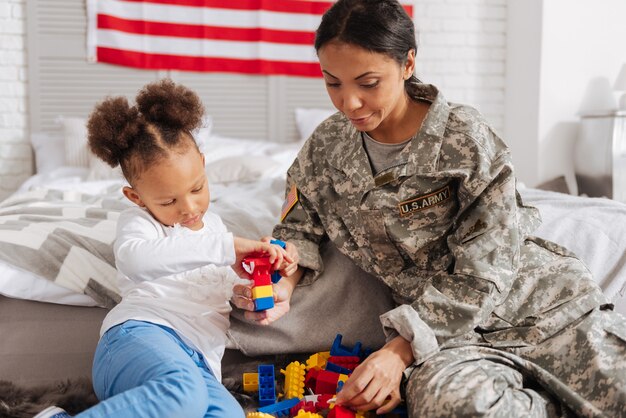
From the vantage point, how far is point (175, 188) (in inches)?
46.3

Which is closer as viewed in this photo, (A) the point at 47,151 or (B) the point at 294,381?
(B) the point at 294,381

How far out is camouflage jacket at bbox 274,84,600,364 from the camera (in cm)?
113

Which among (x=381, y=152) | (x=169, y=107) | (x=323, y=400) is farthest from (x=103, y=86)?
(x=323, y=400)

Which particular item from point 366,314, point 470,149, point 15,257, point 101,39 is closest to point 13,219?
point 15,257

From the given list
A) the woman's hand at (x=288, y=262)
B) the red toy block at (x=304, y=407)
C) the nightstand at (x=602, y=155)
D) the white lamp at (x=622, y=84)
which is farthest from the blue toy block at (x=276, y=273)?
the white lamp at (x=622, y=84)

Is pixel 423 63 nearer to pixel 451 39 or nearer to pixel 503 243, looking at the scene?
pixel 451 39

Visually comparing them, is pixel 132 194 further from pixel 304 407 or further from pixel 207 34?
A: pixel 207 34

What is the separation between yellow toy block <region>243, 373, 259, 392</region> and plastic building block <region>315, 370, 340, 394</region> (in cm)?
13

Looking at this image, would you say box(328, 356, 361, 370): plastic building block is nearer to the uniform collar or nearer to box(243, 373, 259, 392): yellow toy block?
box(243, 373, 259, 392): yellow toy block

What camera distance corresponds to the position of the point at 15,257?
54.8 inches

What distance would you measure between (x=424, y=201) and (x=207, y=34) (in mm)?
2834

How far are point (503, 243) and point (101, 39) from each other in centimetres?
309

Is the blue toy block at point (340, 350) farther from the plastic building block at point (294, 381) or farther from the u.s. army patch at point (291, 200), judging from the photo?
the u.s. army patch at point (291, 200)

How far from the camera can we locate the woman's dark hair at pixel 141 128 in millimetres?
1183
